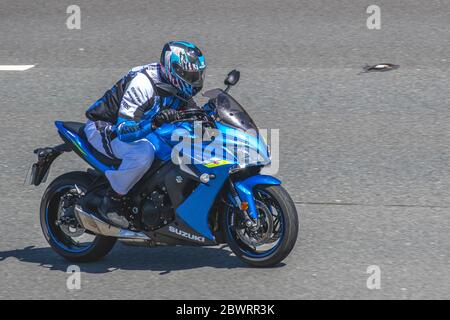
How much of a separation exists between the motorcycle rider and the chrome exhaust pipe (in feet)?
0.17

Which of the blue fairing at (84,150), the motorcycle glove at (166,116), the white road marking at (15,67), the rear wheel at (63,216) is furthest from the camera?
the white road marking at (15,67)

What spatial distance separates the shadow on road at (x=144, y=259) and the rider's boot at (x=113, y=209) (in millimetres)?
324

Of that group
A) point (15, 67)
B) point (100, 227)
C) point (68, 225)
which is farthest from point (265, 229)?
point (15, 67)

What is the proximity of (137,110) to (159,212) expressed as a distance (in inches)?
31.0

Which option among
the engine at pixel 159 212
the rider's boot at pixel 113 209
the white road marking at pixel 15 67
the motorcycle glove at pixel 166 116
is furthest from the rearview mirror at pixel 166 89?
the white road marking at pixel 15 67

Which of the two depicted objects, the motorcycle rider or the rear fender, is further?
the rear fender

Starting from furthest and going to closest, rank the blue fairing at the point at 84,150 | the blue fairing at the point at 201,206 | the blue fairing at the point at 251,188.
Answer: the blue fairing at the point at 84,150, the blue fairing at the point at 201,206, the blue fairing at the point at 251,188

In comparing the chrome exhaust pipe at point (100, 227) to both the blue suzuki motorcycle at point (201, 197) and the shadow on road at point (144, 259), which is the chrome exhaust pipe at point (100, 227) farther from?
the shadow on road at point (144, 259)

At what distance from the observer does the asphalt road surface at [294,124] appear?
7.45 metres

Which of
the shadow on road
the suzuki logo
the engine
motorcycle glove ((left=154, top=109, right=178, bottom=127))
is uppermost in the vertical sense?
motorcycle glove ((left=154, top=109, right=178, bottom=127))

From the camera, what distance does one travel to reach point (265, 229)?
7445 millimetres

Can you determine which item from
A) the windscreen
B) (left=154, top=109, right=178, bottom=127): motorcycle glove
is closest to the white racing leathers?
(left=154, top=109, right=178, bottom=127): motorcycle glove

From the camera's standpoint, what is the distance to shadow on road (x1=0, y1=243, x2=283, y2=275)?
7.74 meters

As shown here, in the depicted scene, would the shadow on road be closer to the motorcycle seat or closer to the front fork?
the front fork
